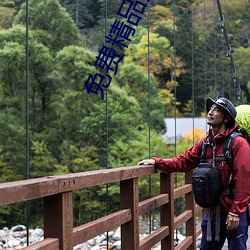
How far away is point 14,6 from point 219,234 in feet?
48.6

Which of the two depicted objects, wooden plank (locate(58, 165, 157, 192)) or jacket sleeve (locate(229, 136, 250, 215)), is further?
jacket sleeve (locate(229, 136, 250, 215))

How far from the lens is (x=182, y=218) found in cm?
295

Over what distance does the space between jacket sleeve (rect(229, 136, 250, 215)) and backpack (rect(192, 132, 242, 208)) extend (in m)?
0.02

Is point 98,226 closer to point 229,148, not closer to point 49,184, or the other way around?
point 49,184

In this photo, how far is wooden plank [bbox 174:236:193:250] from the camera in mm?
2812

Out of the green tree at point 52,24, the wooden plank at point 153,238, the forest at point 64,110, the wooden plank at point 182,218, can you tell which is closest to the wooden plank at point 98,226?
the wooden plank at point 153,238

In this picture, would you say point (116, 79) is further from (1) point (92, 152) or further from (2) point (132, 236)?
(2) point (132, 236)

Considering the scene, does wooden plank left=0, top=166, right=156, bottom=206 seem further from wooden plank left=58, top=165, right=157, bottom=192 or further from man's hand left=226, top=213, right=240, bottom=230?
man's hand left=226, top=213, right=240, bottom=230

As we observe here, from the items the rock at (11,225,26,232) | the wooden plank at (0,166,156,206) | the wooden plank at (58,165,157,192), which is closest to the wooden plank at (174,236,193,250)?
the wooden plank at (58,165,157,192)

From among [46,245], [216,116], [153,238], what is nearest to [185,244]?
[153,238]

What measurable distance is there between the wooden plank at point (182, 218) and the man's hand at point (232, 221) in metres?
0.78

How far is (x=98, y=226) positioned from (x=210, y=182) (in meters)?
0.44

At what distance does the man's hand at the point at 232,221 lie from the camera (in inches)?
76.7

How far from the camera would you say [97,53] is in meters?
16.9
